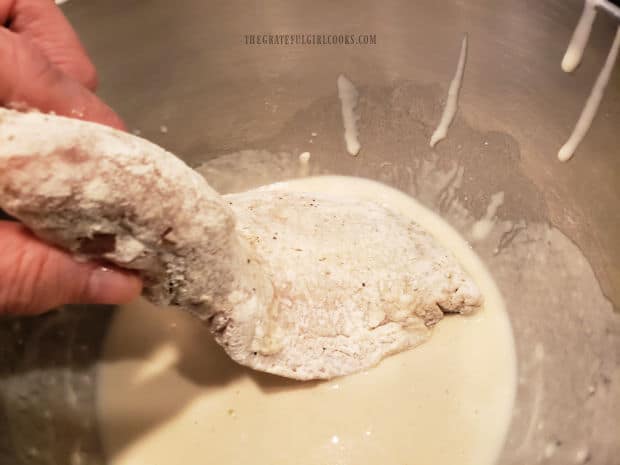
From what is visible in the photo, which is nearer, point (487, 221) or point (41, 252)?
point (41, 252)

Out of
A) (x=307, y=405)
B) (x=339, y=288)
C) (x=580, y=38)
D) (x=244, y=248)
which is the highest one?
(x=580, y=38)

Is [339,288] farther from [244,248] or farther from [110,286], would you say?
[110,286]

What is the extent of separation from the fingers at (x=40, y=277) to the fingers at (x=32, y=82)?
15 cm

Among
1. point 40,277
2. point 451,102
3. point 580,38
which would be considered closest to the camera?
point 40,277

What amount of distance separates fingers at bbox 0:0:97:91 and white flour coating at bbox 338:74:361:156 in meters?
0.60

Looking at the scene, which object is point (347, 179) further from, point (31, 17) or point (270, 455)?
point (31, 17)

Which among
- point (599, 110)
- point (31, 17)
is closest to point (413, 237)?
point (599, 110)

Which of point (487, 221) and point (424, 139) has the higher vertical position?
point (424, 139)

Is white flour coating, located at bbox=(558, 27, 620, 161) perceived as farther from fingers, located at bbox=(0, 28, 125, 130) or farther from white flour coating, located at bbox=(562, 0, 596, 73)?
fingers, located at bbox=(0, 28, 125, 130)

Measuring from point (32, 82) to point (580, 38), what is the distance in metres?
0.86

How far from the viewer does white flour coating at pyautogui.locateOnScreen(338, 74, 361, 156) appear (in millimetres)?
A: 1313

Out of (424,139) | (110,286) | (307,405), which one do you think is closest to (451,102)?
(424,139)

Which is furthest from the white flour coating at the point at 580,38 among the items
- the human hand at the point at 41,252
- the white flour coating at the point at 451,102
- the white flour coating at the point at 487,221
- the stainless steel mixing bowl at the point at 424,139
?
the human hand at the point at 41,252

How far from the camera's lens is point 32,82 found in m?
0.68
